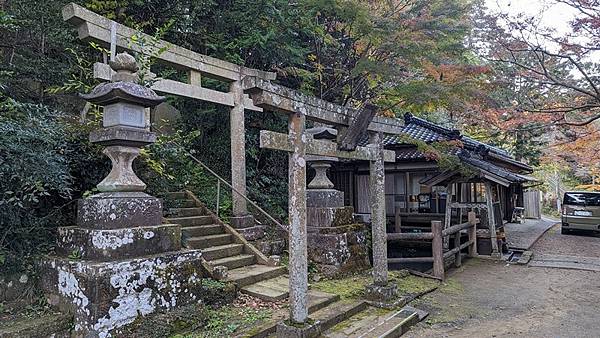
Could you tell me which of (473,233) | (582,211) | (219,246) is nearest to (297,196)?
(219,246)

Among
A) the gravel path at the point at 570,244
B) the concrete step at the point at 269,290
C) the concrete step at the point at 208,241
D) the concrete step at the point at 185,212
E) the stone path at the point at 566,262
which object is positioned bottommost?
the gravel path at the point at 570,244

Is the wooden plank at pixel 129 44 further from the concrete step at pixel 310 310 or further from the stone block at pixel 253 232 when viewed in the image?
the concrete step at pixel 310 310

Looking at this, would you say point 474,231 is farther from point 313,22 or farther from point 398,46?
point 313,22

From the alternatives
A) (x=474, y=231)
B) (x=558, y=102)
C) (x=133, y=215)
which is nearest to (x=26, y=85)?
(x=133, y=215)

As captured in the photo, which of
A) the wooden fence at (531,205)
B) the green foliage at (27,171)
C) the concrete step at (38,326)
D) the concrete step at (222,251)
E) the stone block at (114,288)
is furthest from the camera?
the wooden fence at (531,205)

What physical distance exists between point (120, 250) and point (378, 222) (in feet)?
12.1

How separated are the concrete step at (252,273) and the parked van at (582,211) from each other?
13.4 meters

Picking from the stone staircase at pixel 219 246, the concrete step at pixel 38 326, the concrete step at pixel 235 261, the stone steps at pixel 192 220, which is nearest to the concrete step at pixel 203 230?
the stone staircase at pixel 219 246

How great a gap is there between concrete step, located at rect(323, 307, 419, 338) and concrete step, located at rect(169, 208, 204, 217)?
341 centimetres

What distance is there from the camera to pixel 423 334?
4773 mm

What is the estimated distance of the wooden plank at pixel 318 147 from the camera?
398 centimetres

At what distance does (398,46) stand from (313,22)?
2.31 m

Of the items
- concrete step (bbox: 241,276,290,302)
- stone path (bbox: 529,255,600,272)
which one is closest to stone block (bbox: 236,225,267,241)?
concrete step (bbox: 241,276,290,302)

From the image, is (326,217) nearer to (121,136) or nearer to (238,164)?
(238,164)
